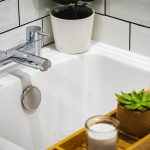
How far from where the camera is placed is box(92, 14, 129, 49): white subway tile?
158 cm

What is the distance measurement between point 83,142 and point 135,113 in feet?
0.49

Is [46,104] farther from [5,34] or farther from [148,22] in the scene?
[148,22]

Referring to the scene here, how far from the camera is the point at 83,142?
1.19 meters

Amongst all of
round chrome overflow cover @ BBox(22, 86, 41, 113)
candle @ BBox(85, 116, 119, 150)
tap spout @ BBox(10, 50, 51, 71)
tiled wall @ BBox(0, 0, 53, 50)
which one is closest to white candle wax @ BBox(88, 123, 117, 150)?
candle @ BBox(85, 116, 119, 150)

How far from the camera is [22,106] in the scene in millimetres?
1481

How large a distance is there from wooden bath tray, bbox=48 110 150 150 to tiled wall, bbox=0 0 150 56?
0.44 m

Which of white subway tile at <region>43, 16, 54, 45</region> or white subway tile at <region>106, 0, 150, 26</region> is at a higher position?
white subway tile at <region>106, 0, 150, 26</region>

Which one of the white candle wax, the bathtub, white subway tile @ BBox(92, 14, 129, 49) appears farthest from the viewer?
white subway tile @ BBox(92, 14, 129, 49)

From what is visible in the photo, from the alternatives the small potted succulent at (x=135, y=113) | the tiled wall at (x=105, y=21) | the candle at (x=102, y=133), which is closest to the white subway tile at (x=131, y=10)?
the tiled wall at (x=105, y=21)

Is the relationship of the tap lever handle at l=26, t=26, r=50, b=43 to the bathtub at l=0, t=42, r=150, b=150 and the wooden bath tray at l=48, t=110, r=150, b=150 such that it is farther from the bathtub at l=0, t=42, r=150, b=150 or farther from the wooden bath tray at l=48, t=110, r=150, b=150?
the wooden bath tray at l=48, t=110, r=150, b=150

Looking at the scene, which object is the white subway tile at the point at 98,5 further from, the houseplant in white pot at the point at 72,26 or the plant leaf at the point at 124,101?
the plant leaf at the point at 124,101

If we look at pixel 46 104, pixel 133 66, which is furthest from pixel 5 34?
pixel 133 66

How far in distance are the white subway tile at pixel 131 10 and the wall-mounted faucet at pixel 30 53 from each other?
27 centimetres

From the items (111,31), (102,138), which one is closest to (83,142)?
(102,138)
